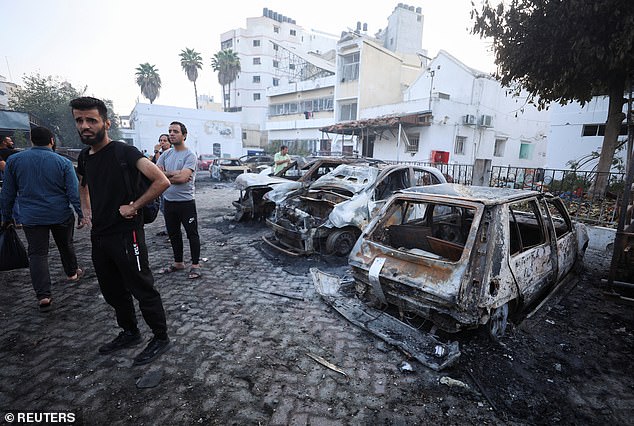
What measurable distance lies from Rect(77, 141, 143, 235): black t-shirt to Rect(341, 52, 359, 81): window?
916 inches

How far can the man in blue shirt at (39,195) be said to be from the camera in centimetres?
336

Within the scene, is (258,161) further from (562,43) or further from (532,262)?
(532,262)

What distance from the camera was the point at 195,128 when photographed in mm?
30188

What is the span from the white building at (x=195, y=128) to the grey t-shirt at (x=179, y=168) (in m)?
25.2

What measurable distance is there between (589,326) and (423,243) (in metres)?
1.99

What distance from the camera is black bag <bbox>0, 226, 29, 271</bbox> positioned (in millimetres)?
3441

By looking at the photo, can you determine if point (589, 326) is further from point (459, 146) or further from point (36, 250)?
point (459, 146)

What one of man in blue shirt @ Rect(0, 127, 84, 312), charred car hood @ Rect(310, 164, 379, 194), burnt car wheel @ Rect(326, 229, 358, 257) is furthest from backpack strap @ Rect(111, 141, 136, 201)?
charred car hood @ Rect(310, 164, 379, 194)

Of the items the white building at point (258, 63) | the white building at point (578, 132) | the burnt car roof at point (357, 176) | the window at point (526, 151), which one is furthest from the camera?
the white building at point (258, 63)

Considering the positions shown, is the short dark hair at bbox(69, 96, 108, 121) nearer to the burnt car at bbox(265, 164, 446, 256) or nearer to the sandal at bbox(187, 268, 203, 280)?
the sandal at bbox(187, 268, 203, 280)

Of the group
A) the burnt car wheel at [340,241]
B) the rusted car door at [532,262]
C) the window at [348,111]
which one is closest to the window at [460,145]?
the window at [348,111]

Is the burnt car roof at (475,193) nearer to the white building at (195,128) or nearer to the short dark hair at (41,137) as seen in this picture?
the short dark hair at (41,137)

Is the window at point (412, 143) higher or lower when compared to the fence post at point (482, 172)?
higher

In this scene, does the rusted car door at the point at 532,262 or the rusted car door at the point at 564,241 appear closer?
the rusted car door at the point at 532,262
